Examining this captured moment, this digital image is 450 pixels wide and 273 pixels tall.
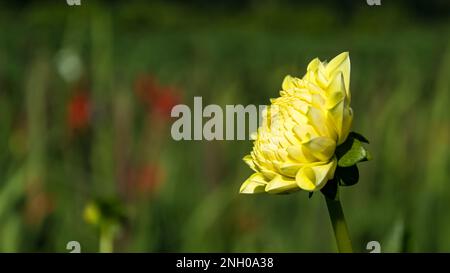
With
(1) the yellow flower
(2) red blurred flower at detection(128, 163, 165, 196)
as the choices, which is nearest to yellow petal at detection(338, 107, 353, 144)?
(1) the yellow flower

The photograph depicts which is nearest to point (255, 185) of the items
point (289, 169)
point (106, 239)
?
point (289, 169)

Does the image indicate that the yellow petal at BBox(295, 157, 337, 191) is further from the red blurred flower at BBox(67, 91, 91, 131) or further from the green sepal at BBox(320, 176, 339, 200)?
the red blurred flower at BBox(67, 91, 91, 131)

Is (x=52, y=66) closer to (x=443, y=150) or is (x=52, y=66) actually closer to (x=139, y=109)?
(x=139, y=109)

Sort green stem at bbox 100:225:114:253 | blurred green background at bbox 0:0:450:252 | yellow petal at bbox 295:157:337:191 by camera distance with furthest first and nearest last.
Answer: blurred green background at bbox 0:0:450:252, green stem at bbox 100:225:114:253, yellow petal at bbox 295:157:337:191

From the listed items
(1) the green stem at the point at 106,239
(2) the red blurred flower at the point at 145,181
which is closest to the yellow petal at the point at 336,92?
(1) the green stem at the point at 106,239

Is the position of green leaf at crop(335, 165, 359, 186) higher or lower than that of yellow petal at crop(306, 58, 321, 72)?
lower

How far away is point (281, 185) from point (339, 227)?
0.04m

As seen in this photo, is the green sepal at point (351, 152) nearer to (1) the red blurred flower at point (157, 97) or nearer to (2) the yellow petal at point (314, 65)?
(2) the yellow petal at point (314, 65)

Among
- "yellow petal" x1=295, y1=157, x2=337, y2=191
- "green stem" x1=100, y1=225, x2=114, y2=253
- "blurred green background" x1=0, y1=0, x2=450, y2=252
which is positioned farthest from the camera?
"blurred green background" x1=0, y1=0, x2=450, y2=252

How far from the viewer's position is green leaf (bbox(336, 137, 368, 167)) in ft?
2.10

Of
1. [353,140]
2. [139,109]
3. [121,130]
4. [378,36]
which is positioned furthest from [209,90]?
[378,36]

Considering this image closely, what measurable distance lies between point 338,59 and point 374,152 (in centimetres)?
170

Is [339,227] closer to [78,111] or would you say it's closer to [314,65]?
[314,65]

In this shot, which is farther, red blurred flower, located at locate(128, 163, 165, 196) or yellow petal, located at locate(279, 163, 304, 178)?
red blurred flower, located at locate(128, 163, 165, 196)
